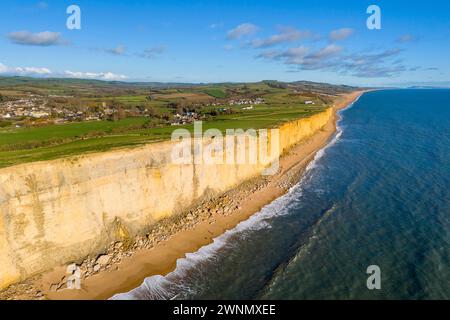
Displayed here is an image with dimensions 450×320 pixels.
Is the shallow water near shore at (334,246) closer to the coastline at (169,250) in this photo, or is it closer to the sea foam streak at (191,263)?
the sea foam streak at (191,263)

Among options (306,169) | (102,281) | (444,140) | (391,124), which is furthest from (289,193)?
(391,124)

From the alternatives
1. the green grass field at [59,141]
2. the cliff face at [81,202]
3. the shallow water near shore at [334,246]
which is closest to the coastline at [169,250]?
the shallow water near shore at [334,246]

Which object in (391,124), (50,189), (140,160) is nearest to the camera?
(50,189)

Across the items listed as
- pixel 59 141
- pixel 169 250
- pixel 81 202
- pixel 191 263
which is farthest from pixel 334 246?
pixel 59 141

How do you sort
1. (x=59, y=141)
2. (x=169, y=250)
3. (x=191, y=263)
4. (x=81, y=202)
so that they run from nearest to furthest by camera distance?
(x=81, y=202)
(x=191, y=263)
(x=169, y=250)
(x=59, y=141)

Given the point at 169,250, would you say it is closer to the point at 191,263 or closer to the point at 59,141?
the point at 191,263

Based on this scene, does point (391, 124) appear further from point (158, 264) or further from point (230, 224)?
point (158, 264)

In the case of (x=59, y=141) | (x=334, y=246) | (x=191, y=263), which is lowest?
(x=191, y=263)
